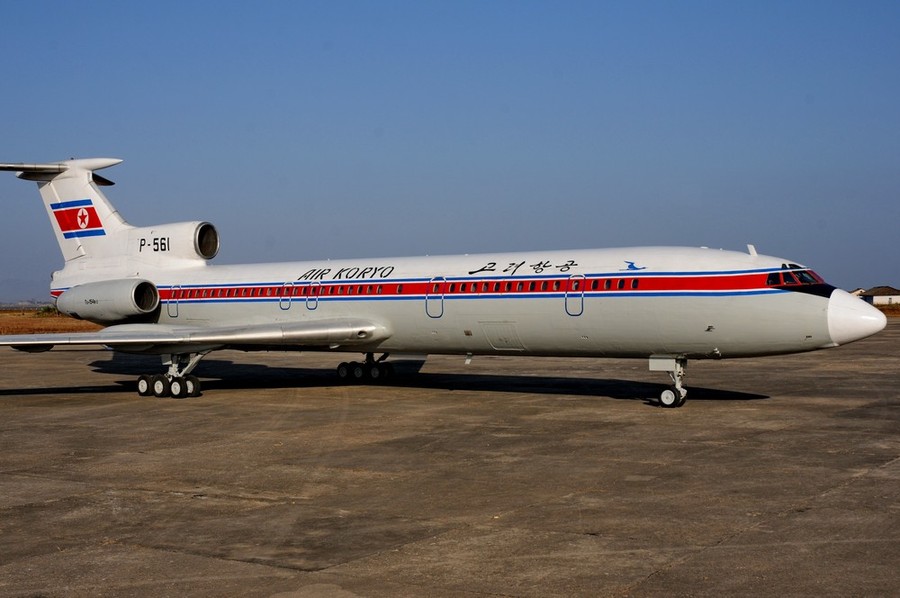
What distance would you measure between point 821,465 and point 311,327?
13.2m

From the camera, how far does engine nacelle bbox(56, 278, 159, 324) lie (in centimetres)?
2517

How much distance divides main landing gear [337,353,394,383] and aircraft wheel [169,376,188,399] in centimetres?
499

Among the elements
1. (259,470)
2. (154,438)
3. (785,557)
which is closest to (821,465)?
(785,557)

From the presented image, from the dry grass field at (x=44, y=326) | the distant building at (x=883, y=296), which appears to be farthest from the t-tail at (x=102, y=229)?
the distant building at (x=883, y=296)

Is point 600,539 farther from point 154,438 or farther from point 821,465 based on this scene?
point 154,438

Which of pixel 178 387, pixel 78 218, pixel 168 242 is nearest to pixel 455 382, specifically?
pixel 178 387

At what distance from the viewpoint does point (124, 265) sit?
27016 mm

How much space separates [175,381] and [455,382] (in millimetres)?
7424

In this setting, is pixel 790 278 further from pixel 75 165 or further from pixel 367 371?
pixel 75 165

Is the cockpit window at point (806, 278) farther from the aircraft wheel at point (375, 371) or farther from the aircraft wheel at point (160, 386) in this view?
the aircraft wheel at point (160, 386)

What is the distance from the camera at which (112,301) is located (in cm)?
2517

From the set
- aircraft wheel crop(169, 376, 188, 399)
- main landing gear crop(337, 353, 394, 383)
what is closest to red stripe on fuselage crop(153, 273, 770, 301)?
main landing gear crop(337, 353, 394, 383)

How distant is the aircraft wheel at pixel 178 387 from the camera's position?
22.4m

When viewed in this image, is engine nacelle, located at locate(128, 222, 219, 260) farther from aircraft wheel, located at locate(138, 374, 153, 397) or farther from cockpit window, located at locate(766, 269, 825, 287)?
cockpit window, located at locate(766, 269, 825, 287)
